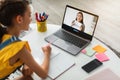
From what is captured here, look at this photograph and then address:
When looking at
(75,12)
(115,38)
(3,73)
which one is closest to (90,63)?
(75,12)

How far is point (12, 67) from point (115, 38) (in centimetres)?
195

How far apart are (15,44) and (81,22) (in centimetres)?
61

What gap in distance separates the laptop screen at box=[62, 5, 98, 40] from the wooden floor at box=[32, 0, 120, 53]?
1187mm

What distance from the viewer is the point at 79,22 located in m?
1.76

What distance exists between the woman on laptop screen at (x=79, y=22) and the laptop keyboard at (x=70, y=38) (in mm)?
87

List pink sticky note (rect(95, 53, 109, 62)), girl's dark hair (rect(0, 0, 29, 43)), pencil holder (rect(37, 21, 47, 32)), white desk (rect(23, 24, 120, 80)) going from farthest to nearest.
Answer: pencil holder (rect(37, 21, 47, 32))
pink sticky note (rect(95, 53, 109, 62))
white desk (rect(23, 24, 120, 80))
girl's dark hair (rect(0, 0, 29, 43))

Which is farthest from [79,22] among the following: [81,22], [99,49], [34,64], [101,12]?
[101,12]

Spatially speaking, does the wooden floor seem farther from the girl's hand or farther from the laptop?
the girl's hand

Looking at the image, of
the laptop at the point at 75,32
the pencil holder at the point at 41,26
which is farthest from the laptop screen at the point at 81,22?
the pencil holder at the point at 41,26

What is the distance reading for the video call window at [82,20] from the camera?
1732 mm

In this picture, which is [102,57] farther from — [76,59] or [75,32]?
[75,32]

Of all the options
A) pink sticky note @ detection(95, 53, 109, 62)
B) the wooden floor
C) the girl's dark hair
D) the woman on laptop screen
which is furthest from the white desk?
the wooden floor

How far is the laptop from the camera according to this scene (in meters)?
1.72

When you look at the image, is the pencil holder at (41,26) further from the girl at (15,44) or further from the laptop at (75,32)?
the girl at (15,44)
